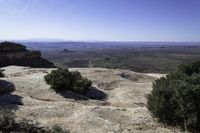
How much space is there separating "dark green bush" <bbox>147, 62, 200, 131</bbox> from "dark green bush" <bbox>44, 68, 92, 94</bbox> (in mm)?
6651

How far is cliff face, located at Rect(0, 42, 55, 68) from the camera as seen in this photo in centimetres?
3912

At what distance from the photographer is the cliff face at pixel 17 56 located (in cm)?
3912

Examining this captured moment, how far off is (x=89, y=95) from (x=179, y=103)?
26.6 ft

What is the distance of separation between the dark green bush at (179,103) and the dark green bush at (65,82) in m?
6.65

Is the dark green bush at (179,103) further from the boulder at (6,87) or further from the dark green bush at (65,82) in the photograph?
the boulder at (6,87)

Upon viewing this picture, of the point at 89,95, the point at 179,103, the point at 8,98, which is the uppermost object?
the point at 179,103

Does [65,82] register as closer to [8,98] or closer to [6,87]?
[6,87]

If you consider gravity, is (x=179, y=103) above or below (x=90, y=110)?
above

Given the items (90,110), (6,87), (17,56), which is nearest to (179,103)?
(90,110)

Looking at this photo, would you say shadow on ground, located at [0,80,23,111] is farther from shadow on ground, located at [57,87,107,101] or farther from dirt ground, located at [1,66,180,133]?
shadow on ground, located at [57,87,107,101]

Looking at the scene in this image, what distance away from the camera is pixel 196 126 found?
927 centimetres

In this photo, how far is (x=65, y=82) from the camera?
54.6 feet

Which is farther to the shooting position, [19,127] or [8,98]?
[8,98]

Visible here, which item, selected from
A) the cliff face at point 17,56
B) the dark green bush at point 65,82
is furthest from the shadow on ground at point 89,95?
the cliff face at point 17,56
